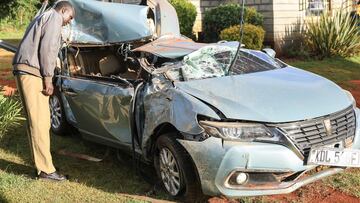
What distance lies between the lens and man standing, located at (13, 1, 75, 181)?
5066 mm

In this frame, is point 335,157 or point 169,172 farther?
point 169,172

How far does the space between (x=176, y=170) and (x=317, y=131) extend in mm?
1268

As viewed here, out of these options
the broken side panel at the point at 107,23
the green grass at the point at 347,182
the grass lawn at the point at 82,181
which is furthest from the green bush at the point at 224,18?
the green grass at the point at 347,182

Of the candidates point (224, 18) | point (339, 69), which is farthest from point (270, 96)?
point (224, 18)

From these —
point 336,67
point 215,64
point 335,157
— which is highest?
point 215,64

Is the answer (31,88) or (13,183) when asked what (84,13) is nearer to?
(31,88)

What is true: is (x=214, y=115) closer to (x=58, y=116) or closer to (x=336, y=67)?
(x=58, y=116)

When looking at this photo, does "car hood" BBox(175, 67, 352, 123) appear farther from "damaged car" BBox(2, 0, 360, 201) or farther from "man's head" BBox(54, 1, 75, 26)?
"man's head" BBox(54, 1, 75, 26)

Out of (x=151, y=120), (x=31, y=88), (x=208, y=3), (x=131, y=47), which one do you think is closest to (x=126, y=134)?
(x=151, y=120)

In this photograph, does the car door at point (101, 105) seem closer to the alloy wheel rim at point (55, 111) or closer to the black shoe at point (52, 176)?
the alloy wheel rim at point (55, 111)

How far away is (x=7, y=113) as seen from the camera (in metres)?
6.87

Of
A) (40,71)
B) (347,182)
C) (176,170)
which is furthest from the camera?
(40,71)

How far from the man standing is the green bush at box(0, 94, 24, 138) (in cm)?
160

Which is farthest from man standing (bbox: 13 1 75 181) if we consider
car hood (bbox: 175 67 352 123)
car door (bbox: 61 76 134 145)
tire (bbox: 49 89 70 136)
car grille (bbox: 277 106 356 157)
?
car grille (bbox: 277 106 356 157)
